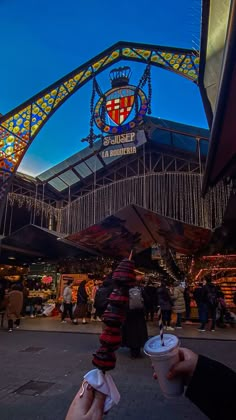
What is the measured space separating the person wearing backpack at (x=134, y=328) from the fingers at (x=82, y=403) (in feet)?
18.8

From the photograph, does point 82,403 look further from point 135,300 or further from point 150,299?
point 150,299

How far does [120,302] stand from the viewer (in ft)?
4.68

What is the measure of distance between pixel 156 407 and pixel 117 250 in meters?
12.9

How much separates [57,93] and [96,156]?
5.36 m

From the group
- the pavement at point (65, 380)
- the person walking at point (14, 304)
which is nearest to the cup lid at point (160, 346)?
the pavement at point (65, 380)

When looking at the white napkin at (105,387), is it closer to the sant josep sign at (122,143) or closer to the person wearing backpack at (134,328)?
the person wearing backpack at (134,328)

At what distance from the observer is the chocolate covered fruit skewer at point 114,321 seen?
1314 millimetres

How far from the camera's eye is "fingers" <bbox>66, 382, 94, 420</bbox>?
114 centimetres

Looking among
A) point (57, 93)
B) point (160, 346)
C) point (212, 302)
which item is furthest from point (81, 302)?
point (160, 346)

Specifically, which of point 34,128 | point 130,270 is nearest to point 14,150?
point 34,128

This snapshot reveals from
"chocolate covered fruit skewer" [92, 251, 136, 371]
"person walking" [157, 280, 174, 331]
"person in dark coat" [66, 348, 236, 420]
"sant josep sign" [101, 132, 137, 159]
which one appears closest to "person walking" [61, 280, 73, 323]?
"person walking" [157, 280, 174, 331]

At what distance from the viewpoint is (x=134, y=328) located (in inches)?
279

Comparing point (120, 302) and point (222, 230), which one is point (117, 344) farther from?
point (222, 230)

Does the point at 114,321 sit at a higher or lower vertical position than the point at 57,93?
lower
